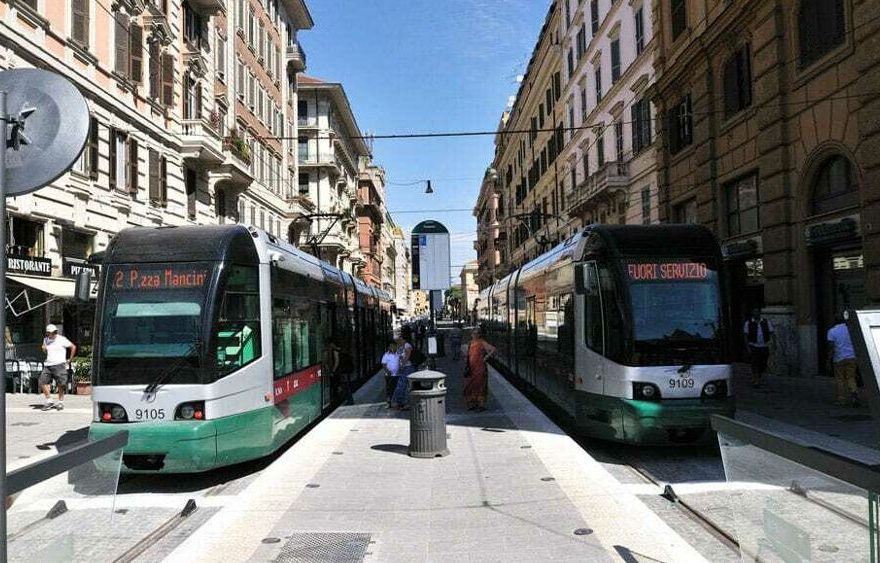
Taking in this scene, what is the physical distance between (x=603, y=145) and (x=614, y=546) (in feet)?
101

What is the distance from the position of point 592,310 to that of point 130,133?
58.1 feet

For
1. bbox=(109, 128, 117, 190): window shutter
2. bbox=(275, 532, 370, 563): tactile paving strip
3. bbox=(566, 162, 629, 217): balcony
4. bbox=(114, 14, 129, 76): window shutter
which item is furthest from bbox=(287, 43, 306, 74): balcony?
bbox=(275, 532, 370, 563): tactile paving strip

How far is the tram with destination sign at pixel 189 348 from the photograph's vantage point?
7.68 m

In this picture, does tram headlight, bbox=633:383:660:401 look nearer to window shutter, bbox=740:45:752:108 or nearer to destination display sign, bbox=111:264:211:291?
destination display sign, bbox=111:264:211:291

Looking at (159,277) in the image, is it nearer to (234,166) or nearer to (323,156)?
(234,166)

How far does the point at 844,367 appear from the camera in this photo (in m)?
12.8

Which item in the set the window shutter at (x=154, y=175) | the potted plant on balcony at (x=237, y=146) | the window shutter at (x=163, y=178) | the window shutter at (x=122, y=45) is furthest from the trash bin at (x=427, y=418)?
the potted plant on balcony at (x=237, y=146)

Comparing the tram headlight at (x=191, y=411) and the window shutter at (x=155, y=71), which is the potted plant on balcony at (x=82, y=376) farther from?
the tram headlight at (x=191, y=411)

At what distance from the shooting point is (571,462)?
27.2ft

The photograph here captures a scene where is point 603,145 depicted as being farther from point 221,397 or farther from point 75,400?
point 221,397

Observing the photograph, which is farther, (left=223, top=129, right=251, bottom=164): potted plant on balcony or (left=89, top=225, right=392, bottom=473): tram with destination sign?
(left=223, top=129, right=251, bottom=164): potted plant on balcony

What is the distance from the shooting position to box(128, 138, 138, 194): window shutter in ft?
74.1

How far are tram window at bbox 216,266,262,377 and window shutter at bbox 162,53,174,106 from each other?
18956 mm

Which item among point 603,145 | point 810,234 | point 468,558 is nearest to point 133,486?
point 468,558
